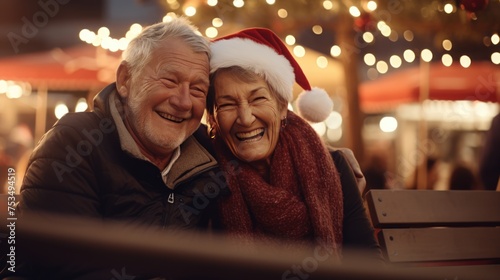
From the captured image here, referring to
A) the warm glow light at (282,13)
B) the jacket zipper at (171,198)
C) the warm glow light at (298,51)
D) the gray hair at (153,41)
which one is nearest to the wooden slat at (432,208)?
the jacket zipper at (171,198)

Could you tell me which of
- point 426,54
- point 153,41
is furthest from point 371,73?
point 153,41

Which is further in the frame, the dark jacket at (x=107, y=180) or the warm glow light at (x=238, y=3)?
the warm glow light at (x=238, y=3)

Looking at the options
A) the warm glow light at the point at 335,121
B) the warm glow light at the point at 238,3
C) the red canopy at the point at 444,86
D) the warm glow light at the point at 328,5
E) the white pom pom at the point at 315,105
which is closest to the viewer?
the white pom pom at the point at 315,105

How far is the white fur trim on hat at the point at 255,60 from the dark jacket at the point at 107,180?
0.40m

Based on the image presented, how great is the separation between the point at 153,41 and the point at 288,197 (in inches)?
34.5

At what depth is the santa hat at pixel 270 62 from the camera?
2.61m

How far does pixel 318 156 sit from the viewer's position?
9.16ft

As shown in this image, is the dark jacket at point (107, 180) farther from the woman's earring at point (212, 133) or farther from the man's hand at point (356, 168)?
the man's hand at point (356, 168)

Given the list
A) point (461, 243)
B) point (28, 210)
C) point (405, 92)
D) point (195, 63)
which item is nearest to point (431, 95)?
point (405, 92)

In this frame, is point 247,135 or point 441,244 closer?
point 247,135

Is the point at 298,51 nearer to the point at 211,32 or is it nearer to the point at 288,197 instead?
the point at 211,32

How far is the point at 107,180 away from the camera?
91.7 inches

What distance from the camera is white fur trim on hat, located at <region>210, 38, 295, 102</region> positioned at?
260 centimetres

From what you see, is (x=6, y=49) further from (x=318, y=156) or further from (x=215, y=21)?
(x=318, y=156)
